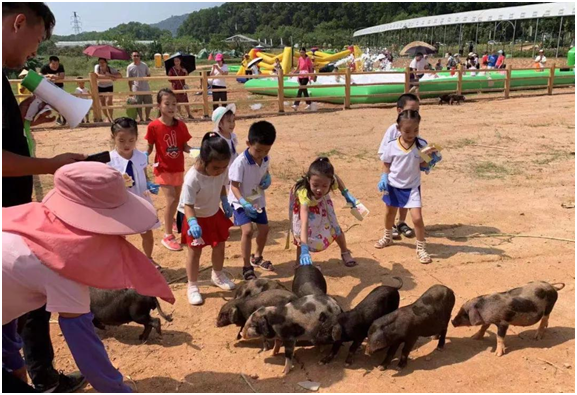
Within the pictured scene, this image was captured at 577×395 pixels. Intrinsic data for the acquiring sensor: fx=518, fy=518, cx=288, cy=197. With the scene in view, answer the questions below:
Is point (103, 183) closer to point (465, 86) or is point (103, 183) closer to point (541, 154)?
point (541, 154)

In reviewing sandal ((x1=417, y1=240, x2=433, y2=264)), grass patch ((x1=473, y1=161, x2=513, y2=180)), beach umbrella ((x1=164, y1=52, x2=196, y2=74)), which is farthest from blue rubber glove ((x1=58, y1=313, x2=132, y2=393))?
beach umbrella ((x1=164, y1=52, x2=196, y2=74))

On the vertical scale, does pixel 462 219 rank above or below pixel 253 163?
below

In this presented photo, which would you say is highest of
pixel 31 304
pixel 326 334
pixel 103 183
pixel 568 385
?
pixel 103 183

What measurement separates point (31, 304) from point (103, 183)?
0.68 m

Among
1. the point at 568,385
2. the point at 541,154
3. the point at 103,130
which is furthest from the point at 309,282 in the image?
the point at 103,130

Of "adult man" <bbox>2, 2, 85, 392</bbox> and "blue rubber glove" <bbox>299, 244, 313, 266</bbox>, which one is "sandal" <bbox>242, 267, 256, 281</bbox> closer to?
"blue rubber glove" <bbox>299, 244, 313, 266</bbox>

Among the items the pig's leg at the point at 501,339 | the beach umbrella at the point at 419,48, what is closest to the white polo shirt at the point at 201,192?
the pig's leg at the point at 501,339

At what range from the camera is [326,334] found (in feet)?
11.3

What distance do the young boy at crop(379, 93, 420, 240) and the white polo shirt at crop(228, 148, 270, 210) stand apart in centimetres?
151

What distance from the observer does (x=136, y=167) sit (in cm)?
488

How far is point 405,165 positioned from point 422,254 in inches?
37.4

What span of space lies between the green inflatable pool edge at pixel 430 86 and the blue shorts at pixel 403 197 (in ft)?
37.8

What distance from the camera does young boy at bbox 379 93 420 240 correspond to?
5.76 metres

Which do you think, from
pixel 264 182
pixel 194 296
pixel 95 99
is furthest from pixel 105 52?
pixel 194 296
